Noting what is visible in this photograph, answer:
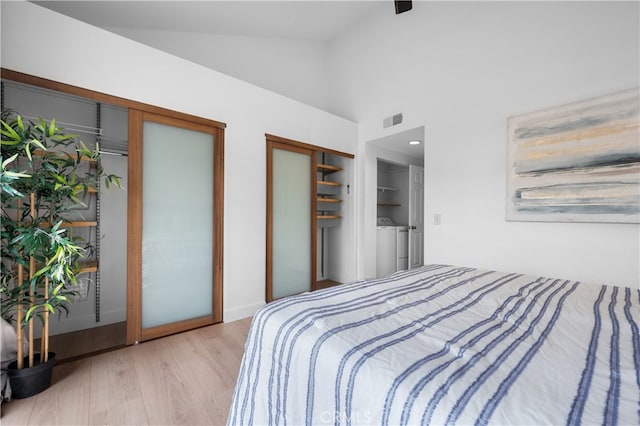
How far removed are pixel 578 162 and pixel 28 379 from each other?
399 centimetres

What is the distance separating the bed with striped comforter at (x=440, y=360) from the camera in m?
0.58

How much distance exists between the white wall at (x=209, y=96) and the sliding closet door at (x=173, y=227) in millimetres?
124

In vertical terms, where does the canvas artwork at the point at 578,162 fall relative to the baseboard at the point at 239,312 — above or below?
above

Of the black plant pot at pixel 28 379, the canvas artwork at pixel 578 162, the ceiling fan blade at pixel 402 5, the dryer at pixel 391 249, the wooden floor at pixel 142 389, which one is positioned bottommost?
the wooden floor at pixel 142 389

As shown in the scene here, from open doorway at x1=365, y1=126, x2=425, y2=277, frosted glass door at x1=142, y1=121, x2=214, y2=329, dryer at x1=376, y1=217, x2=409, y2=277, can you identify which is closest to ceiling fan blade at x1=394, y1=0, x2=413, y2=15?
open doorway at x1=365, y1=126, x2=425, y2=277

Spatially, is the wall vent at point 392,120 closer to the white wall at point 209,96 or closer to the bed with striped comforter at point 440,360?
the white wall at point 209,96

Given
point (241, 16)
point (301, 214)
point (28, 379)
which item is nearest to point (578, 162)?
point (301, 214)

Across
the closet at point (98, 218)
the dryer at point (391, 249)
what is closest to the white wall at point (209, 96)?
the closet at point (98, 218)

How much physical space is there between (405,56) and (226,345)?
3.78 meters

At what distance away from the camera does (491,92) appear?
8.68 ft

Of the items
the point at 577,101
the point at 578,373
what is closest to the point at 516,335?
the point at 578,373

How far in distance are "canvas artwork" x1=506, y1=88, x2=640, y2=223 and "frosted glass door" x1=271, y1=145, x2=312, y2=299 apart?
2.20 metres

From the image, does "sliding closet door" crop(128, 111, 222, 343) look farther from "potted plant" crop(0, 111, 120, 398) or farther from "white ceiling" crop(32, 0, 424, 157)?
"white ceiling" crop(32, 0, 424, 157)

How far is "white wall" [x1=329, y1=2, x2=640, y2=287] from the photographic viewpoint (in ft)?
6.73
